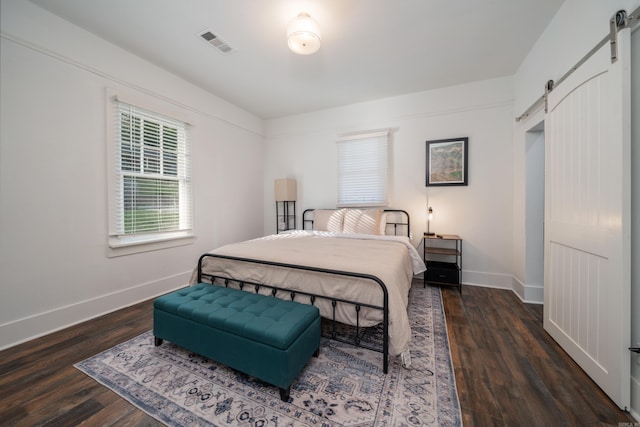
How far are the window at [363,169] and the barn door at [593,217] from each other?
207cm

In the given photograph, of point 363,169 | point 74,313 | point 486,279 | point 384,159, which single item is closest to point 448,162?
point 384,159

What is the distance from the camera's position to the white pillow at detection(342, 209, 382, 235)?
343 centimetres

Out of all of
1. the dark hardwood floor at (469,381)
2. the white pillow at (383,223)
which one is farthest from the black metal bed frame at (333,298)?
the white pillow at (383,223)

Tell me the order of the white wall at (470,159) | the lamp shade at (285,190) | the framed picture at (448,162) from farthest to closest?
the lamp shade at (285,190), the framed picture at (448,162), the white wall at (470,159)

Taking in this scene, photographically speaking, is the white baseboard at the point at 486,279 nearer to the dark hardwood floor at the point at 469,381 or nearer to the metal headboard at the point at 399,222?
the dark hardwood floor at the point at 469,381

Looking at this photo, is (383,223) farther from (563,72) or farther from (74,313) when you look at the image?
(74,313)

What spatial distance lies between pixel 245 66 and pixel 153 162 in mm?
1734

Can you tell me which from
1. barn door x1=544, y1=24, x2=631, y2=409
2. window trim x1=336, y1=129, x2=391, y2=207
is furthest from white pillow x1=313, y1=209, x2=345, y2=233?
barn door x1=544, y1=24, x2=631, y2=409

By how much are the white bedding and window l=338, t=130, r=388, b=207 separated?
1.35m

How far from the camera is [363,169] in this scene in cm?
403

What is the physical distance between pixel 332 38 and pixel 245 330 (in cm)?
285

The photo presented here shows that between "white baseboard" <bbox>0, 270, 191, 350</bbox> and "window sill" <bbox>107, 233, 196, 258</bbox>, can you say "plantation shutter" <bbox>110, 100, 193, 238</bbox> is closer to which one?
"window sill" <bbox>107, 233, 196, 258</bbox>

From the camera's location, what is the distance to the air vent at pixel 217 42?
240 centimetres

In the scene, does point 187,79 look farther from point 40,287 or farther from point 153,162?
point 40,287
